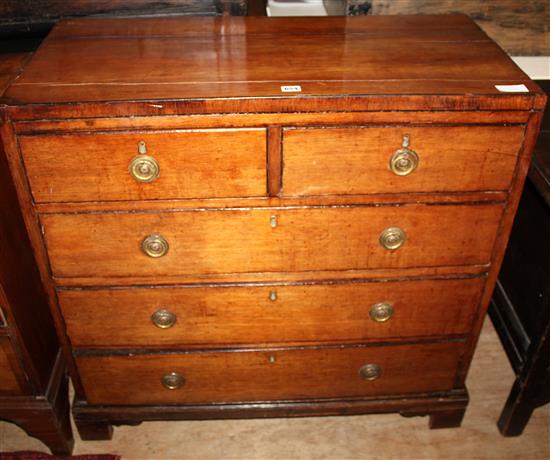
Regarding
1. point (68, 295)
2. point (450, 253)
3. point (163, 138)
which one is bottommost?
point (68, 295)

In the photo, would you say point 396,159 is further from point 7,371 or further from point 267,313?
point 7,371

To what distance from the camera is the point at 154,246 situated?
1520 mm

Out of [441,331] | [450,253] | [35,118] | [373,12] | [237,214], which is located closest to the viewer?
[35,118]

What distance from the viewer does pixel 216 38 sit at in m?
1.59

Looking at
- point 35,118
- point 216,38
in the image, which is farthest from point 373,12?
point 35,118

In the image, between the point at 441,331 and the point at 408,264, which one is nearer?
the point at 408,264

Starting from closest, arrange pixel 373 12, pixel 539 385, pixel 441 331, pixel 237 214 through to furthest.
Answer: pixel 237 214
pixel 441 331
pixel 539 385
pixel 373 12

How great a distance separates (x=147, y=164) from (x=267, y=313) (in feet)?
1.82

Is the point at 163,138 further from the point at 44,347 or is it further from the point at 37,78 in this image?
the point at 44,347

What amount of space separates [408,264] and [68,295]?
90 cm

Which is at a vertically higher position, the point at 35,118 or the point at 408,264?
the point at 35,118

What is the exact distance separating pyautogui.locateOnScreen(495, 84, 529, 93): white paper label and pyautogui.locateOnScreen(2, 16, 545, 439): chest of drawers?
0.06 feet

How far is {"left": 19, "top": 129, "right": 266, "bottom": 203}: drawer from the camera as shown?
1.35 metres

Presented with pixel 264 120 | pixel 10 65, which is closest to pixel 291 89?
pixel 264 120
